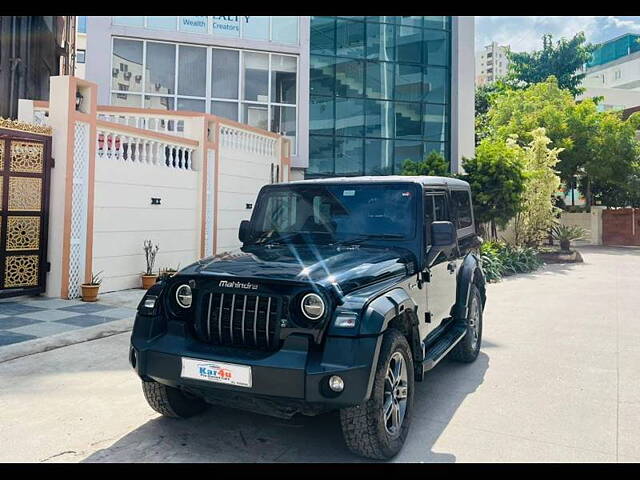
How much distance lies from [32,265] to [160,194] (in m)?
2.55

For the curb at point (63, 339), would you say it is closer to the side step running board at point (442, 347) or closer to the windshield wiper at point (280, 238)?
the windshield wiper at point (280, 238)

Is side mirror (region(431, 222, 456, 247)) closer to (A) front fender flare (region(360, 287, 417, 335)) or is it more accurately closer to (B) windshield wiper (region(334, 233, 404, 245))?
(B) windshield wiper (region(334, 233, 404, 245))

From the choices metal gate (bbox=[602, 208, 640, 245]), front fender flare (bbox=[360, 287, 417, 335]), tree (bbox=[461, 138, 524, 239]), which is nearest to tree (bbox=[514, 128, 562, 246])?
tree (bbox=[461, 138, 524, 239])

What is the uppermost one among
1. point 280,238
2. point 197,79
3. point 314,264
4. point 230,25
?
point 230,25

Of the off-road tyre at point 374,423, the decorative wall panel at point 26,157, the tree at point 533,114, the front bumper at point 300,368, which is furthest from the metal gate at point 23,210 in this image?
the tree at point 533,114

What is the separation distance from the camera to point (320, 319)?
3100 mm

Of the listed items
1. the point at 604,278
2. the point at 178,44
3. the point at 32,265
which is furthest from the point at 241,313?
the point at 178,44

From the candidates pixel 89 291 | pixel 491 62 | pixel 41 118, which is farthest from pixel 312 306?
pixel 491 62

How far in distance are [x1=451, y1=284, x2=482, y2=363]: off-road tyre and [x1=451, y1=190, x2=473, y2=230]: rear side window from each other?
2.22ft

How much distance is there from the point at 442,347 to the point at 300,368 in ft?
5.85

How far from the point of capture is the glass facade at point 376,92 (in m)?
18.1

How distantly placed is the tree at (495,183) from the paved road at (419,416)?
28.2ft

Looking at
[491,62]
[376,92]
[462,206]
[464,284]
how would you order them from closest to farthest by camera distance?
[464,284]
[462,206]
[376,92]
[491,62]

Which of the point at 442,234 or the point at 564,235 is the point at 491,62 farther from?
the point at 442,234
